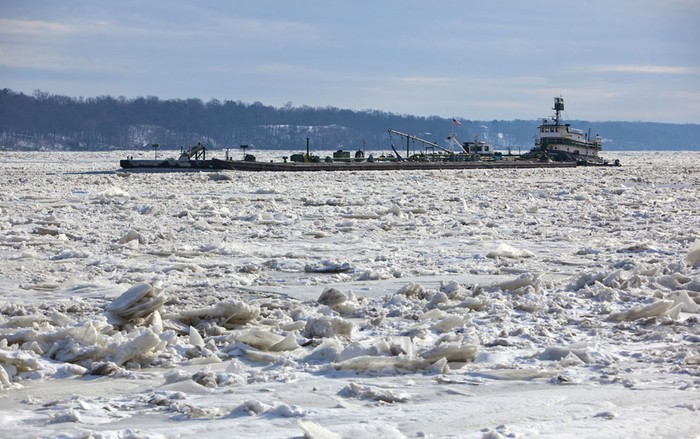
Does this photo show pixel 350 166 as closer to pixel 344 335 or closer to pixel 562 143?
pixel 562 143

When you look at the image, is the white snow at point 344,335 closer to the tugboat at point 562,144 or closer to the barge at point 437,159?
the barge at point 437,159

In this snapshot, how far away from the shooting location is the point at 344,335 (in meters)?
6.24

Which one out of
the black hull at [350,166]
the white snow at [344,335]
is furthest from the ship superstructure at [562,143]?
the white snow at [344,335]

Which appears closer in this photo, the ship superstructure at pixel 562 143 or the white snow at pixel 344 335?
the white snow at pixel 344 335

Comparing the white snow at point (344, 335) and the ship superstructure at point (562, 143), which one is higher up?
the ship superstructure at point (562, 143)

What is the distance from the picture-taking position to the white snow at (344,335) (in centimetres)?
452

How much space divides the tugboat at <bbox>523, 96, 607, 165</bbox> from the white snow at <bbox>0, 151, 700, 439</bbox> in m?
51.8

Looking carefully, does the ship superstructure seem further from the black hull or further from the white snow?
the white snow

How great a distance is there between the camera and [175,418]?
449 cm

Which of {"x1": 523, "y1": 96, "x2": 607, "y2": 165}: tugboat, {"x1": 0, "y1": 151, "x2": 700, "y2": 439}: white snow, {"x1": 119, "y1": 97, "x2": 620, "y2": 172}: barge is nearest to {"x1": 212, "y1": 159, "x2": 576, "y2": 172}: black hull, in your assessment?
{"x1": 119, "y1": 97, "x2": 620, "y2": 172}: barge

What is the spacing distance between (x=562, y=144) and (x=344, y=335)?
2388 inches

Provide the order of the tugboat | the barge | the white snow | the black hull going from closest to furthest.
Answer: the white snow → the black hull → the barge → the tugboat

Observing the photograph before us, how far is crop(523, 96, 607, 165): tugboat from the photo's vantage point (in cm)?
6326

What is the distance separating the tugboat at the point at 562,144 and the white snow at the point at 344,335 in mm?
51805
